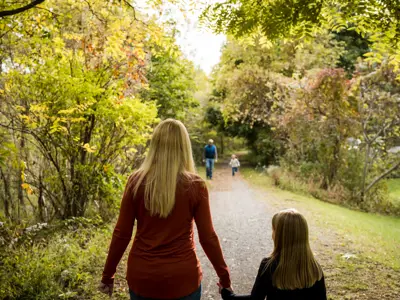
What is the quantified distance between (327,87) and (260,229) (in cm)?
749

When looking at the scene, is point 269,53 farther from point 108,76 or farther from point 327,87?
point 108,76

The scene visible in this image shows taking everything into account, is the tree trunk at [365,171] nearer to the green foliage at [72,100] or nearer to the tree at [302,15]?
the green foliage at [72,100]

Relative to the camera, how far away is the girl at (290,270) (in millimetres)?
2600

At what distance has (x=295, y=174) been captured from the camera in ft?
53.8

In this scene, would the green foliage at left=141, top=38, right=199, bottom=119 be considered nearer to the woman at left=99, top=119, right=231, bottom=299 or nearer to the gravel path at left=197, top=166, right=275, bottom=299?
the gravel path at left=197, top=166, right=275, bottom=299

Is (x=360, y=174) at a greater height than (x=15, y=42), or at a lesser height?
lesser

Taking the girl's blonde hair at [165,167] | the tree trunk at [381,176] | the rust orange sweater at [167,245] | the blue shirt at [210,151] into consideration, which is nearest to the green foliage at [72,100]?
the girl's blonde hair at [165,167]

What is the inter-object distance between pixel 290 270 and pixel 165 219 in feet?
3.39

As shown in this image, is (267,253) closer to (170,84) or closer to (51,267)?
(51,267)

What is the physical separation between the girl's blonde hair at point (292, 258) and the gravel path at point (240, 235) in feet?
8.53

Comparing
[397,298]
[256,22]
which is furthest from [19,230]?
[397,298]

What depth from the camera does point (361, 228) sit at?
931 cm

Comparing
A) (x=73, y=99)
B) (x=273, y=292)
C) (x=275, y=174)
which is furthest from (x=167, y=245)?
(x=275, y=174)

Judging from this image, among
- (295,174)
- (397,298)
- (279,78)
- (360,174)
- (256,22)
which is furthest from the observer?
(279,78)
